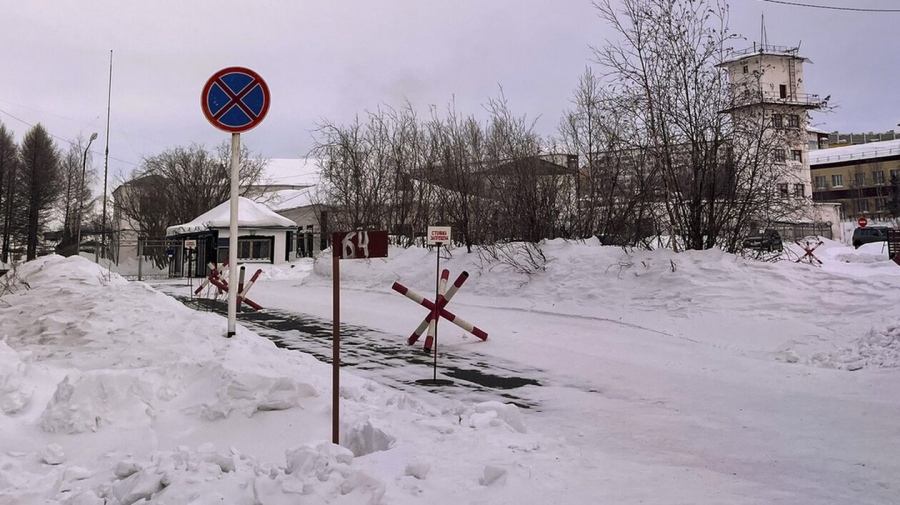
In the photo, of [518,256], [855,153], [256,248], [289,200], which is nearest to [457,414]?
[518,256]

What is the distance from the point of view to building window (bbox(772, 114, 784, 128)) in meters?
13.8

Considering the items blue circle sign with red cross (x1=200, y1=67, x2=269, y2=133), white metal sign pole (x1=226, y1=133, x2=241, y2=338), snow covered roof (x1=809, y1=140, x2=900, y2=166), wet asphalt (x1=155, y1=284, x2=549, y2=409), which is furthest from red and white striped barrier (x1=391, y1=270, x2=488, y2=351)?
snow covered roof (x1=809, y1=140, x2=900, y2=166)

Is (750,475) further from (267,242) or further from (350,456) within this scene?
(267,242)

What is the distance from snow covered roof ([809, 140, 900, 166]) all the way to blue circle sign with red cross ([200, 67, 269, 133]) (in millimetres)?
87109

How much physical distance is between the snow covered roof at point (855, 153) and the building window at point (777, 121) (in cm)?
7561

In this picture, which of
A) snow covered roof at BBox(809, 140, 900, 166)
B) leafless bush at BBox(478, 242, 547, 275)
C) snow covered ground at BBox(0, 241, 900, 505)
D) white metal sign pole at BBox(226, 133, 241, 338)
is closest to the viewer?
snow covered ground at BBox(0, 241, 900, 505)

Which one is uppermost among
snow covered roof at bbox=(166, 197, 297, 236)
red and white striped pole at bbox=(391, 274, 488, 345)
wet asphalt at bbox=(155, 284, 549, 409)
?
snow covered roof at bbox=(166, 197, 297, 236)

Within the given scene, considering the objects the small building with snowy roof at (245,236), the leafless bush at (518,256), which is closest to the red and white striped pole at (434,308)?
the leafless bush at (518,256)

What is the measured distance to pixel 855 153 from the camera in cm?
8288

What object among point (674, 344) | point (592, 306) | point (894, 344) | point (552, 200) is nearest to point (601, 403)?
point (674, 344)

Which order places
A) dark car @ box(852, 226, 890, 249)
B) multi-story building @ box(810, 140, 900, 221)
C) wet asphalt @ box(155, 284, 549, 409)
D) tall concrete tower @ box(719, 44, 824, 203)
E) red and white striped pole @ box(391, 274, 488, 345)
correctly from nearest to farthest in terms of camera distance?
wet asphalt @ box(155, 284, 549, 409) < red and white striped pole @ box(391, 274, 488, 345) < tall concrete tower @ box(719, 44, 824, 203) < dark car @ box(852, 226, 890, 249) < multi-story building @ box(810, 140, 900, 221)

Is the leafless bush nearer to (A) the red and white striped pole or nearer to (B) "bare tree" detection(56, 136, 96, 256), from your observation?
(A) the red and white striped pole

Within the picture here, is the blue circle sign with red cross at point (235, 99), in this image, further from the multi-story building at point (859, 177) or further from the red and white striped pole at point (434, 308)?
the multi-story building at point (859, 177)

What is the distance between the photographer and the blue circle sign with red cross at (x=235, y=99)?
694 centimetres
